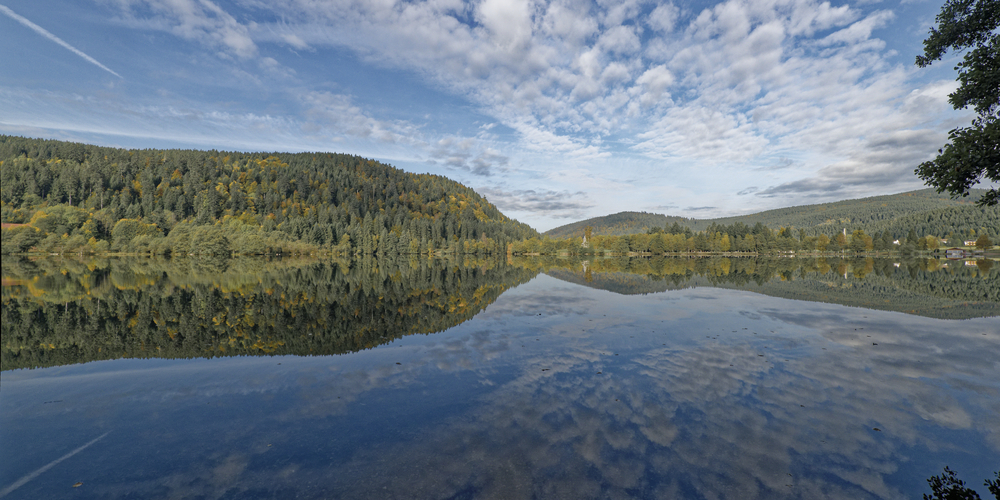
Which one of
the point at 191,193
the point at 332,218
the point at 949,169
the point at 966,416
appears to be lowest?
the point at 966,416

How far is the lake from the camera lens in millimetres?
6281

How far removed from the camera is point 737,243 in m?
162

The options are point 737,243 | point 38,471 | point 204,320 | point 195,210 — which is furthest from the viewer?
point 737,243

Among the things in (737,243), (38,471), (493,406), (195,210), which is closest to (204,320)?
(38,471)

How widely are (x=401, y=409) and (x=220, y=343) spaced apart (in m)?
10.7

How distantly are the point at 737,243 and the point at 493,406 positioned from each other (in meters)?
181

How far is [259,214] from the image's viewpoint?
536ft

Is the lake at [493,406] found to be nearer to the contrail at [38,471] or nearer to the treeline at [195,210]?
the contrail at [38,471]

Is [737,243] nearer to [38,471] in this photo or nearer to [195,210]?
[38,471]

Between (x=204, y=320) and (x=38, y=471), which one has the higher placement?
(x=204, y=320)

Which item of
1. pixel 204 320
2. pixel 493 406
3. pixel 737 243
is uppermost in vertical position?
pixel 737 243

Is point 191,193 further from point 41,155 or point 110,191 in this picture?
point 41,155

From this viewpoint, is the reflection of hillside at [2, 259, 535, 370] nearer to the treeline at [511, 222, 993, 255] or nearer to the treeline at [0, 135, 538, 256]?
the treeline at [0, 135, 538, 256]

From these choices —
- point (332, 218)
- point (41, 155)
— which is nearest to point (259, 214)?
point (332, 218)
